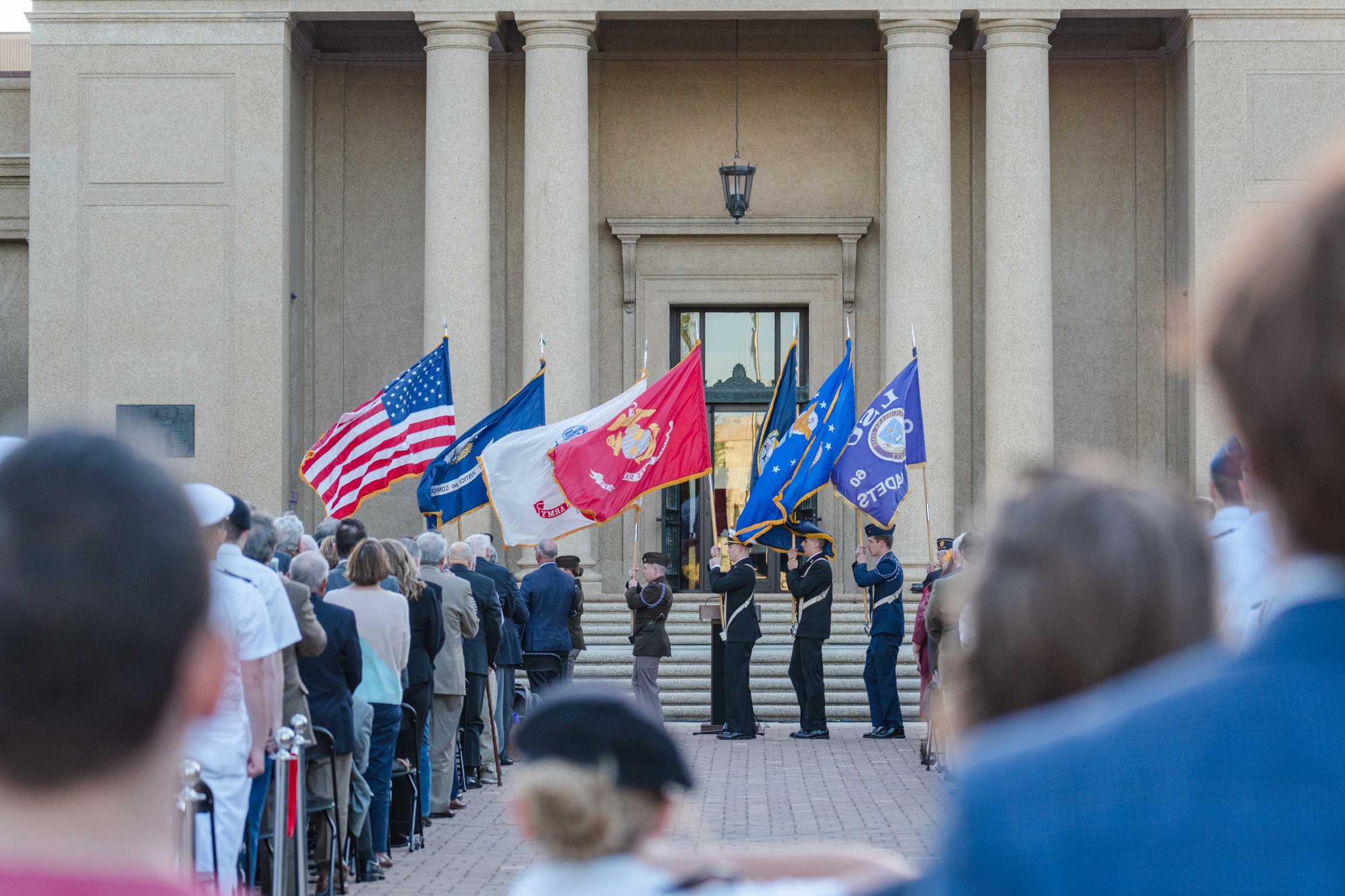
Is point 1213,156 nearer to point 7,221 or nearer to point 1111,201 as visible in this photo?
point 1111,201

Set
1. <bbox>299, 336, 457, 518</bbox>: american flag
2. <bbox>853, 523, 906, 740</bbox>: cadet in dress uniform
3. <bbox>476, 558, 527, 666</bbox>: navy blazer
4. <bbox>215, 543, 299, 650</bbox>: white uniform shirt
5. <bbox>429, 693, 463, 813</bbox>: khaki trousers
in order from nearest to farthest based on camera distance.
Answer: <bbox>215, 543, 299, 650</bbox>: white uniform shirt → <bbox>429, 693, 463, 813</bbox>: khaki trousers → <bbox>476, 558, 527, 666</bbox>: navy blazer → <bbox>299, 336, 457, 518</bbox>: american flag → <bbox>853, 523, 906, 740</bbox>: cadet in dress uniform

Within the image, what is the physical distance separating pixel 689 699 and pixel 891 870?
59.2 feet

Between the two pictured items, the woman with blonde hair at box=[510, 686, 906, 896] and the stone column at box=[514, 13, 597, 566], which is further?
the stone column at box=[514, 13, 597, 566]

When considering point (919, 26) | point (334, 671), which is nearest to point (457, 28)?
point (919, 26)

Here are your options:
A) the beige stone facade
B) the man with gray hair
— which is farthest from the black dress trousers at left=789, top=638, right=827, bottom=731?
the man with gray hair

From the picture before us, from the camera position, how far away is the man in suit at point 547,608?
16078 mm

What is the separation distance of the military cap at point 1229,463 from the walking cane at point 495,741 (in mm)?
8597

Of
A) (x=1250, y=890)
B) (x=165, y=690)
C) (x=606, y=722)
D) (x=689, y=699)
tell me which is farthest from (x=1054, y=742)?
(x=689, y=699)

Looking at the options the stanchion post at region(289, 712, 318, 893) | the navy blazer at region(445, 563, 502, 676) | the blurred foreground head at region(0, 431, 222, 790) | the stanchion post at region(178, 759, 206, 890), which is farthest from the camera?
the navy blazer at region(445, 563, 502, 676)

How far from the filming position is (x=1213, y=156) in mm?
23250

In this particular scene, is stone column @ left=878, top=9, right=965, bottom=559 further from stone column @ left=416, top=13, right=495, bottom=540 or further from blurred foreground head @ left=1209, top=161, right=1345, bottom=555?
blurred foreground head @ left=1209, top=161, right=1345, bottom=555

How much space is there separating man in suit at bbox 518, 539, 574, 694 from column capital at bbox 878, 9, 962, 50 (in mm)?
10231

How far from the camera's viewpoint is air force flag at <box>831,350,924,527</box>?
17.8 m

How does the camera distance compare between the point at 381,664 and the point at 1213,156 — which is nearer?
the point at 381,664
